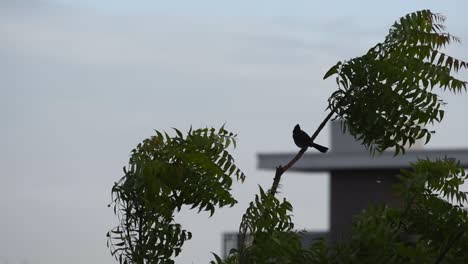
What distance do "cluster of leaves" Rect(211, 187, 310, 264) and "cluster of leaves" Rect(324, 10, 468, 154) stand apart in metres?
0.64

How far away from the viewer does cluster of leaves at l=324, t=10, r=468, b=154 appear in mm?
6336

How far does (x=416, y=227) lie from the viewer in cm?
605

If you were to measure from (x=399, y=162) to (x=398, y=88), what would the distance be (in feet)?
56.0

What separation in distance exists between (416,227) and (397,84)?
849mm

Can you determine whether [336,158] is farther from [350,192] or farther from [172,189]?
[172,189]

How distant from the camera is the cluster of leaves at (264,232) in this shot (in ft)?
18.2

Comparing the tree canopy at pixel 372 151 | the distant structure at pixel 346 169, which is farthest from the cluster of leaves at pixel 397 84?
the distant structure at pixel 346 169

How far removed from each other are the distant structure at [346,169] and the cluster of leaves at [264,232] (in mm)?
17221

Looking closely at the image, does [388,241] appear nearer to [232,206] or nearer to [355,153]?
[232,206]

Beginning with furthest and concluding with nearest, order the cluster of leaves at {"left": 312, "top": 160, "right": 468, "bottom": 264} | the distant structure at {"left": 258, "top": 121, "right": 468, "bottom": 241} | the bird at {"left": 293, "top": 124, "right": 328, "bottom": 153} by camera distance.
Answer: the distant structure at {"left": 258, "top": 121, "right": 468, "bottom": 241}
the bird at {"left": 293, "top": 124, "right": 328, "bottom": 153}
the cluster of leaves at {"left": 312, "top": 160, "right": 468, "bottom": 264}

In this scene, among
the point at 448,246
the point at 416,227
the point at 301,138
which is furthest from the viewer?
the point at 301,138

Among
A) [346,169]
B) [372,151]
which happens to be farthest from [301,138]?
[346,169]

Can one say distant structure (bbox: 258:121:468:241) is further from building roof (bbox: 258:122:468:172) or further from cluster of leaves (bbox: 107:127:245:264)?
cluster of leaves (bbox: 107:127:245:264)

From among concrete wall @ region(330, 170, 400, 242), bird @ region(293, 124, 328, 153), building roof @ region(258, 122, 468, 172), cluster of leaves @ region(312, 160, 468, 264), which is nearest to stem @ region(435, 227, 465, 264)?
cluster of leaves @ region(312, 160, 468, 264)
